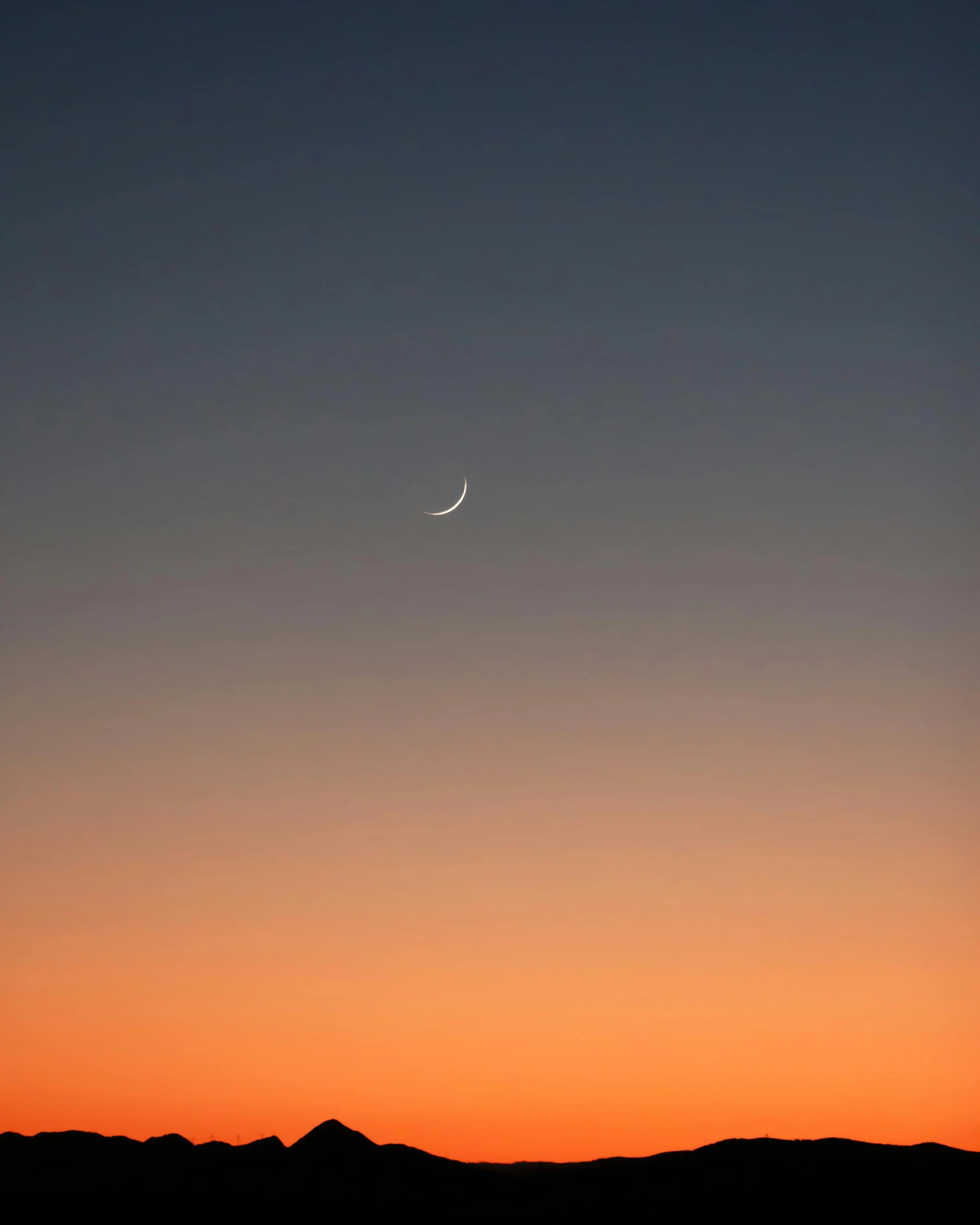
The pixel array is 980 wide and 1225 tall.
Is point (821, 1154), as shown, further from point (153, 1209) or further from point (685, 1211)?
point (153, 1209)

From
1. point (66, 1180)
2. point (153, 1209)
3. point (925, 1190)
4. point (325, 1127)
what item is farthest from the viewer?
point (325, 1127)

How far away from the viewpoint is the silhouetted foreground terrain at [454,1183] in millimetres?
112250

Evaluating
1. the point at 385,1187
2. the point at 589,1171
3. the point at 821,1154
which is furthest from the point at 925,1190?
the point at 385,1187

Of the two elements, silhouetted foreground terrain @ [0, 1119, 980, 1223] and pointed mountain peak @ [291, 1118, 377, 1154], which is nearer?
silhouetted foreground terrain @ [0, 1119, 980, 1223]

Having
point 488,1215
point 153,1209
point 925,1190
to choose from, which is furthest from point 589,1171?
point 153,1209

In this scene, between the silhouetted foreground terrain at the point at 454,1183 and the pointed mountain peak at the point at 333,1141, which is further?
the pointed mountain peak at the point at 333,1141

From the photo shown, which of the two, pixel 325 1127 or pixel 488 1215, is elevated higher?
pixel 325 1127

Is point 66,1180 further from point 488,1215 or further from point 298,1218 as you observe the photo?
point 488,1215

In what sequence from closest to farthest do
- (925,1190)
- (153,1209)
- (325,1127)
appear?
(925,1190) < (153,1209) < (325,1127)

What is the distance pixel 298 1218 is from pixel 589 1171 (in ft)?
96.6

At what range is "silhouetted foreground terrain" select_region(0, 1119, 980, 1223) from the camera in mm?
112250

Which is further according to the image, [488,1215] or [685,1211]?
[488,1215]

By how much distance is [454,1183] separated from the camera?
430 feet

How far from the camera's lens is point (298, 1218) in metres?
122
